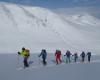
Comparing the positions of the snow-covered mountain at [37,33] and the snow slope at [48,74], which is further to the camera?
the snow-covered mountain at [37,33]

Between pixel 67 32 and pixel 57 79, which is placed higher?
pixel 67 32

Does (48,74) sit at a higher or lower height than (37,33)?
lower

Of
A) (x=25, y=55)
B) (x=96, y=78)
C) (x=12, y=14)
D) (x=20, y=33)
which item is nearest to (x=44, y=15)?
(x=12, y=14)

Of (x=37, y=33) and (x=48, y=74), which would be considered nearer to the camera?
(x=48, y=74)

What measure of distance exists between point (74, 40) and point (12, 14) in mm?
17022

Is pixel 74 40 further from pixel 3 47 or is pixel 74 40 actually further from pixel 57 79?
pixel 57 79

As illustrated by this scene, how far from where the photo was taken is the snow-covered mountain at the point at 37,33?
5084 cm

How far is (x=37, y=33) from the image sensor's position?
60094 millimetres

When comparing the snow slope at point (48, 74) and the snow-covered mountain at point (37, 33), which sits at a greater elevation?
the snow-covered mountain at point (37, 33)

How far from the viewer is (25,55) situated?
2220 cm

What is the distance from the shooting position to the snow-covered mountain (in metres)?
50.8

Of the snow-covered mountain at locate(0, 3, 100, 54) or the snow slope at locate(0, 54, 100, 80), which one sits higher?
the snow-covered mountain at locate(0, 3, 100, 54)

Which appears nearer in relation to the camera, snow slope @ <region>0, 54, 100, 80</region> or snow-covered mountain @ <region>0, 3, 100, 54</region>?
snow slope @ <region>0, 54, 100, 80</region>

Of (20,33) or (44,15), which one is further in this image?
(44,15)
